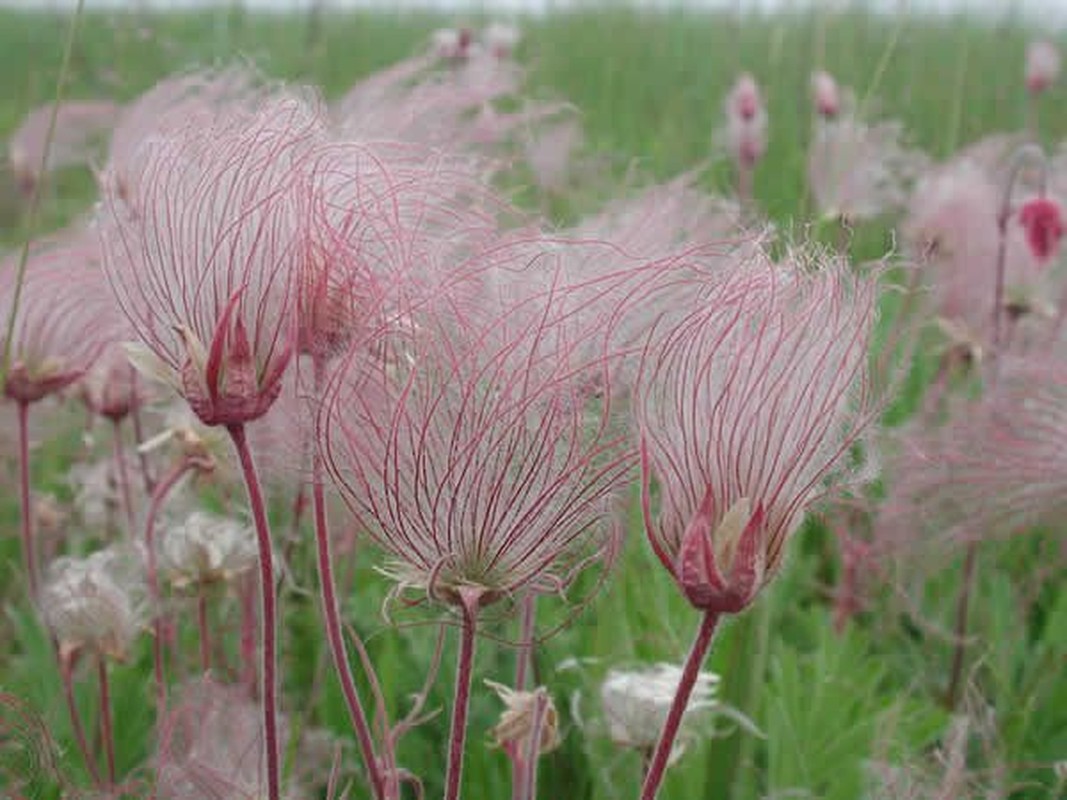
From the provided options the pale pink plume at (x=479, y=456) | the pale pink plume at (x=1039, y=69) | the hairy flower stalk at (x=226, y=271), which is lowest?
the pale pink plume at (x=479, y=456)

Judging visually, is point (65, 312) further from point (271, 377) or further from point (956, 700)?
point (956, 700)

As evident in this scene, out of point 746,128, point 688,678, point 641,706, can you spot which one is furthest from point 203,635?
point 746,128

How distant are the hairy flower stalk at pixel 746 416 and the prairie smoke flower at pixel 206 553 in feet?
2.59

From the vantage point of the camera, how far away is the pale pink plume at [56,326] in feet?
4.49

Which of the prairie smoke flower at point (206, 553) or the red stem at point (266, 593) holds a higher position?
the red stem at point (266, 593)

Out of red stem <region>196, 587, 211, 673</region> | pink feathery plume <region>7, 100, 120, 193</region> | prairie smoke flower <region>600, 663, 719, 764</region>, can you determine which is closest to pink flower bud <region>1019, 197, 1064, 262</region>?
prairie smoke flower <region>600, 663, 719, 764</region>

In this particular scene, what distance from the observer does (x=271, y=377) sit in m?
0.87

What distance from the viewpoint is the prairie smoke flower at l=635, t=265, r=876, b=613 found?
0.82 metres

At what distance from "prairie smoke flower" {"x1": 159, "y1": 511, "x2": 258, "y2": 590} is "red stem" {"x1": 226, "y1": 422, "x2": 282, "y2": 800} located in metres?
0.60

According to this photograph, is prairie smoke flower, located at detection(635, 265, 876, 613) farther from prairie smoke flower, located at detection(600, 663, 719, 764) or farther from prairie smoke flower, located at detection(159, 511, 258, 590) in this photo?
prairie smoke flower, located at detection(159, 511, 258, 590)

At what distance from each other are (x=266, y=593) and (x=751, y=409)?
36 centimetres

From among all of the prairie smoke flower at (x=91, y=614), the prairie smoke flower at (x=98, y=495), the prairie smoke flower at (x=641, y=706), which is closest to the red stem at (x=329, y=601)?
the prairie smoke flower at (x=641, y=706)

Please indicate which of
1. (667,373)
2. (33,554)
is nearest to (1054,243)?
(667,373)

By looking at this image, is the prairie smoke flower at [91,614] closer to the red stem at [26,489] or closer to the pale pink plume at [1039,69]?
the red stem at [26,489]
